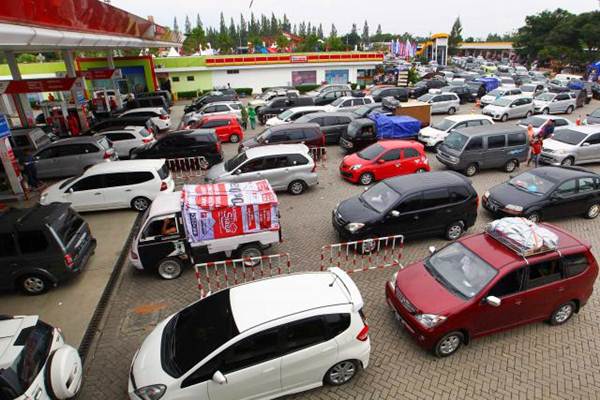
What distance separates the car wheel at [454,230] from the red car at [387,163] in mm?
4210

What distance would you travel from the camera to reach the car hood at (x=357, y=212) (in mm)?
9375

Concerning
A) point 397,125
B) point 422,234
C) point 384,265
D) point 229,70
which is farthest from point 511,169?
point 229,70

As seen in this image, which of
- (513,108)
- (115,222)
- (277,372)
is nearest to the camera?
(277,372)

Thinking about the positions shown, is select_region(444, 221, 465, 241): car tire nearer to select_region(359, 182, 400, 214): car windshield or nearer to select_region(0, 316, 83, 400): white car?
select_region(359, 182, 400, 214): car windshield

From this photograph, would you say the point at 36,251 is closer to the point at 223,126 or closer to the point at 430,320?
the point at 430,320

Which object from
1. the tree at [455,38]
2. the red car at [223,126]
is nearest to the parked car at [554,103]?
the red car at [223,126]

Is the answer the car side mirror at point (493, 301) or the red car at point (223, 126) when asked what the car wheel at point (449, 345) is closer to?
the car side mirror at point (493, 301)

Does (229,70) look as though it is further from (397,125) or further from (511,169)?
(511,169)

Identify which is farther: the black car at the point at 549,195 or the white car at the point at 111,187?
the white car at the point at 111,187

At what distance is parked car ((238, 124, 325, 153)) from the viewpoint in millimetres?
16266

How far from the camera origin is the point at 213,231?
8500mm

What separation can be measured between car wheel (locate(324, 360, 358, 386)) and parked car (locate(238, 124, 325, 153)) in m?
11.7

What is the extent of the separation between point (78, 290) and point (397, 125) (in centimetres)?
1421

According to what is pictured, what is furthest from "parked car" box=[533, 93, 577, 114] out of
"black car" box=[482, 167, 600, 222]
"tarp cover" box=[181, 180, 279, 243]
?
"tarp cover" box=[181, 180, 279, 243]
